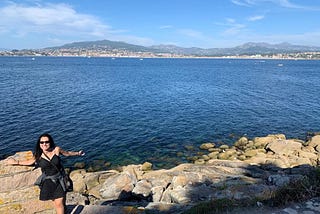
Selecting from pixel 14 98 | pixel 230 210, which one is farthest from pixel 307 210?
pixel 14 98

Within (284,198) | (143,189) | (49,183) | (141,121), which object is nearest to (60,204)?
(49,183)

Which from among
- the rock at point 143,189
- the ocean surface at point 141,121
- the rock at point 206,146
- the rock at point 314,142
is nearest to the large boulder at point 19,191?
the rock at point 143,189

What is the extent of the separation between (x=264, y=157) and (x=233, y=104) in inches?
1094

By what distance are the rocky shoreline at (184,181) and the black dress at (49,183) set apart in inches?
85.2

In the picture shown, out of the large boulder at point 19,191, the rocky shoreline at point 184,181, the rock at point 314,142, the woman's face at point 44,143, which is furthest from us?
the rock at point 314,142

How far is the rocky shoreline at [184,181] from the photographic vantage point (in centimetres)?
1066

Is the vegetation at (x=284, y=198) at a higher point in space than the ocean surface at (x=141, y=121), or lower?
higher

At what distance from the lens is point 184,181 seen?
682 inches

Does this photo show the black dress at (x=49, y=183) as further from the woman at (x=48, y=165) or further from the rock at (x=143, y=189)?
the rock at (x=143, y=189)

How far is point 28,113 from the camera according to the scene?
135ft

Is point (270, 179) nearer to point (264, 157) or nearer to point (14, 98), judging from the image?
point (264, 157)

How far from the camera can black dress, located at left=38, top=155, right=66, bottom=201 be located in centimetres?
818

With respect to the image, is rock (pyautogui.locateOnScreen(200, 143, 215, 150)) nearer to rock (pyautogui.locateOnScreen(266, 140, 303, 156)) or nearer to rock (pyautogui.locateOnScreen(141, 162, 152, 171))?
rock (pyautogui.locateOnScreen(266, 140, 303, 156))

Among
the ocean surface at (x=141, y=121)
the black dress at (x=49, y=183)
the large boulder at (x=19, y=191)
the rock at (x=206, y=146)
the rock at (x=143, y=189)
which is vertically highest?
the black dress at (x=49, y=183)
